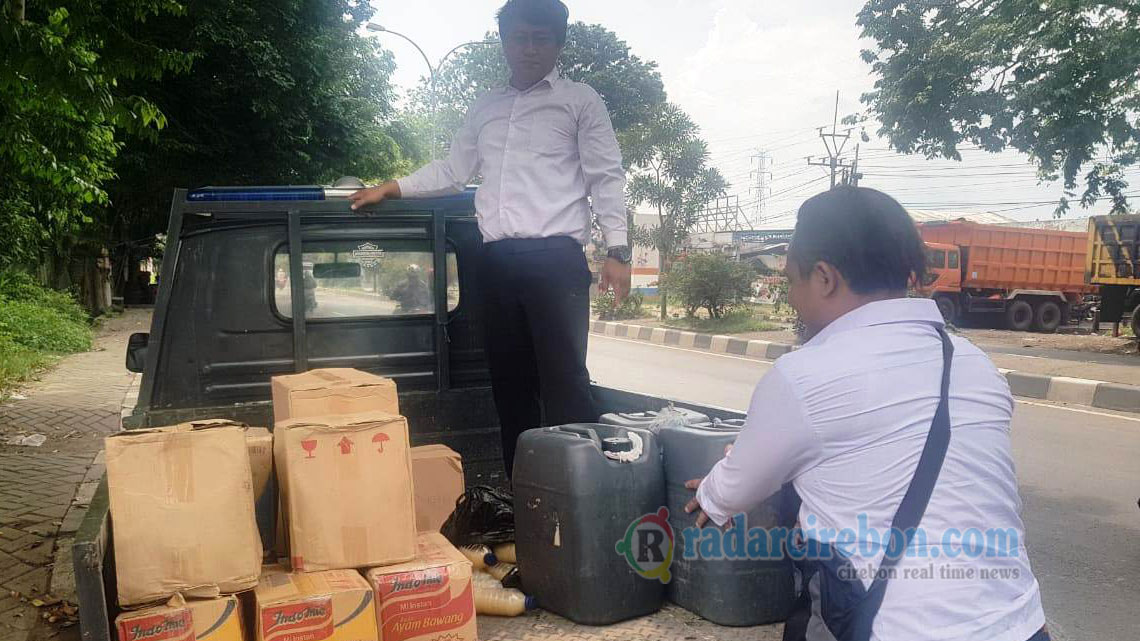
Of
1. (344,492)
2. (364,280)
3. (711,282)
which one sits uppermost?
(364,280)

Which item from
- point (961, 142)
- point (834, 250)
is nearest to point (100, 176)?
point (834, 250)

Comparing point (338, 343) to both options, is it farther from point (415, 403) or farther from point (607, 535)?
point (607, 535)

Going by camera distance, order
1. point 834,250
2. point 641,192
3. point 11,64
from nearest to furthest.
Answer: point 834,250 < point 11,64 < point 641,192

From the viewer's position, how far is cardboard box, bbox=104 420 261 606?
76.3 inches

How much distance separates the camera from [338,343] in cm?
339

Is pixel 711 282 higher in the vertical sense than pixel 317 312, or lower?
lower

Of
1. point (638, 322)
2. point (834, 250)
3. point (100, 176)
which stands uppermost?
point (100, 176)

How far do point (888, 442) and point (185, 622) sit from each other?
155cm

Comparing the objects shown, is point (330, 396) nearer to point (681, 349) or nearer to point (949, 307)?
point (681, 349)

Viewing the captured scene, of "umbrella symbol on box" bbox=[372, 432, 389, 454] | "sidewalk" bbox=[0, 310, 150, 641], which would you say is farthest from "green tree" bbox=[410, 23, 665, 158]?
"umbrella symbol on box" bbox=[372, 432, 389, 454]

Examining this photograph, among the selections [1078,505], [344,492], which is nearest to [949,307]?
[1078,505]

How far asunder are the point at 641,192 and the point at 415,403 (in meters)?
20.4

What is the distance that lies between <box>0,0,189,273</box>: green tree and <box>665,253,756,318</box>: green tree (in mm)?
12188

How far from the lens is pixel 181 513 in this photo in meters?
2.00
